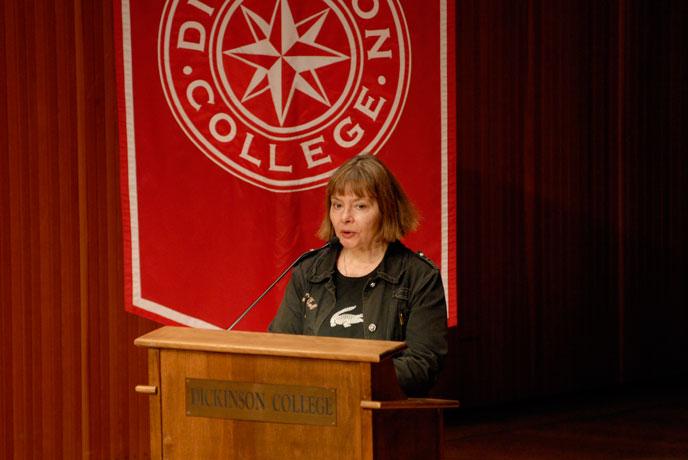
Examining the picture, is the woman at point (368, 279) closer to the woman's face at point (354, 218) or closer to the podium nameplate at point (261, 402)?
the woman's face at point (354, 218)

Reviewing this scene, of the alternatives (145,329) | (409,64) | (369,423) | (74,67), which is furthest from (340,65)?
(369,423)

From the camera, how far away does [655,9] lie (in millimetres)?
5418

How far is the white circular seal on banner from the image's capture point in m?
3.64

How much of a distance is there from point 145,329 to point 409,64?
1.43 metres

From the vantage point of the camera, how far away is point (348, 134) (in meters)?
3.79

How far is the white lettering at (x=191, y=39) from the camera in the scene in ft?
11.9

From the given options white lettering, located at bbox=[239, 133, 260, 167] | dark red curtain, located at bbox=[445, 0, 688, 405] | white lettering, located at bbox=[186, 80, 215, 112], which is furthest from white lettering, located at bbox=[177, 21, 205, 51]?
dark red curtain, located at bbox=[445, 0, 688, 405]

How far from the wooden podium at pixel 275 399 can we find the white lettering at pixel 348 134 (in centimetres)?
176

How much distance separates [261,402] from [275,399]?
0.03 meters

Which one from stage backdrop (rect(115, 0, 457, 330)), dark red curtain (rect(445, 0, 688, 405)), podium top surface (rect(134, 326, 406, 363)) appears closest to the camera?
podium top surface (rect(134, 326, 406, 363))

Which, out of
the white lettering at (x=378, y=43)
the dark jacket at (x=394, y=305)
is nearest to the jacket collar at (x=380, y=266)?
the dark jacket at (x=394, y=305)

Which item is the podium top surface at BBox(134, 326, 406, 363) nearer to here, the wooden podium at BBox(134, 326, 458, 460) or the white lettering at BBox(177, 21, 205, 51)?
the wooden podium at BBox(134, 326, 458, 460)

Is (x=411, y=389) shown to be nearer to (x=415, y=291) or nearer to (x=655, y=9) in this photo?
(x=415, y=291)

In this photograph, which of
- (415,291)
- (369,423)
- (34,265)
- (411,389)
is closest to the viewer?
(369,423)
